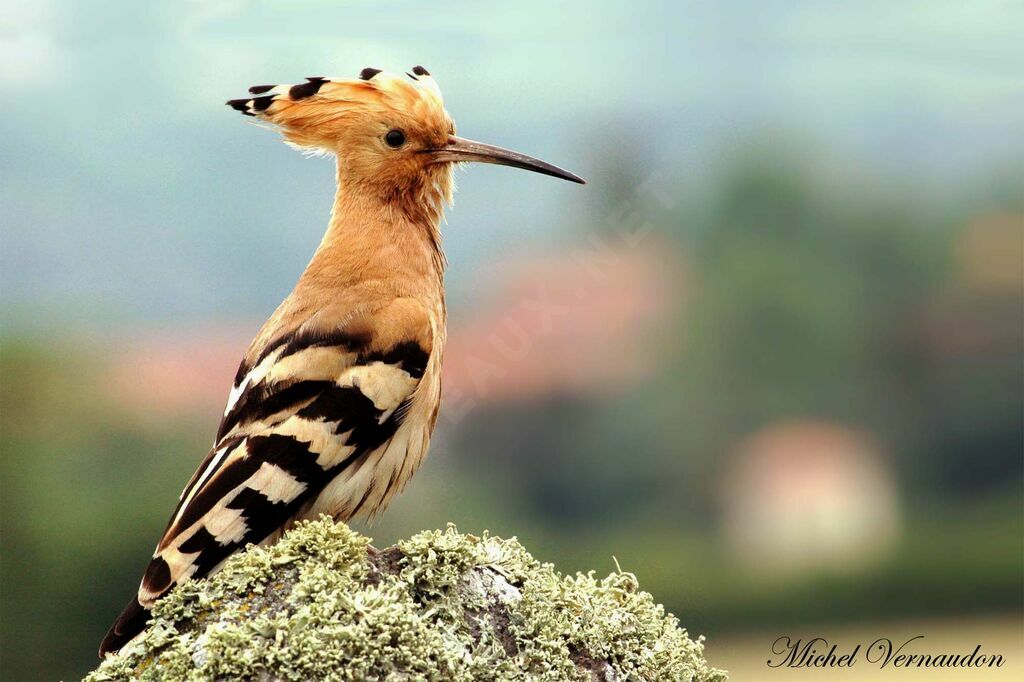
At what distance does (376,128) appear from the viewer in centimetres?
323

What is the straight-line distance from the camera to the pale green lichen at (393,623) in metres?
2.10

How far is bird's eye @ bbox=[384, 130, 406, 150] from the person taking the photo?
128 inches

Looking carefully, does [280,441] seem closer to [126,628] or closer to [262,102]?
[126,628]

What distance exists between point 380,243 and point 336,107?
0.40 metres

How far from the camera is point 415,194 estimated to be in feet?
10.8

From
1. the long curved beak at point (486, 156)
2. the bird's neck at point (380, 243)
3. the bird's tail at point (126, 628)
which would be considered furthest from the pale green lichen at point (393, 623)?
the long curved beak at point (486, 156)

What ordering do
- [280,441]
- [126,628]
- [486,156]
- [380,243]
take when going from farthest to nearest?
[486,156] < [380,243] < [280,441] < [126,628]

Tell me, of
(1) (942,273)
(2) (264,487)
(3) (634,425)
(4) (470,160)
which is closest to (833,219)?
(1) (942,273)

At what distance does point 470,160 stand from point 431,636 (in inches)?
62.2

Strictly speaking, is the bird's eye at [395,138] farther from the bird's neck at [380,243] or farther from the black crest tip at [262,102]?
the black crest tip at [262,102]

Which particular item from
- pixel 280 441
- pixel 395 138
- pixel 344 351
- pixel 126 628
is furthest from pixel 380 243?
pixel 126 628

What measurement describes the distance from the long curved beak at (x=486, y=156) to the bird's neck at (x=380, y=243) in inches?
4.9

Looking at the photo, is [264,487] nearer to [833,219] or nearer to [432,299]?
[432,299]

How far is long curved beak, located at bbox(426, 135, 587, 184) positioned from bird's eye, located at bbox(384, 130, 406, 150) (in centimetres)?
9
